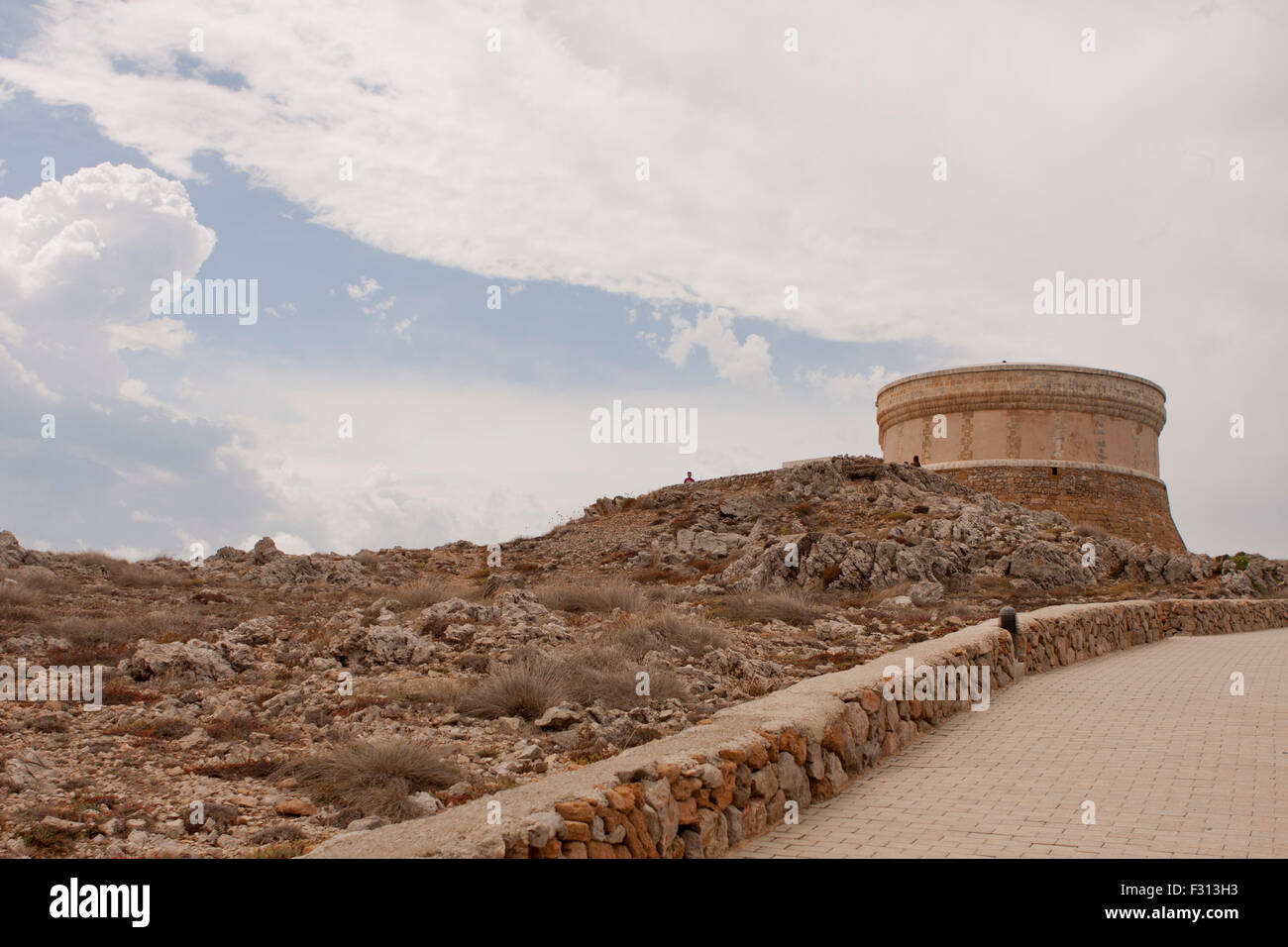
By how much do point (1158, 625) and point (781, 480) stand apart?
14847 mm

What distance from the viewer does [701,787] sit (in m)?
5.39

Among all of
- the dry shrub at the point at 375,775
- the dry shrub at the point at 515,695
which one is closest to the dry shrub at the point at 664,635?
the dry shrub at the point at 515,695

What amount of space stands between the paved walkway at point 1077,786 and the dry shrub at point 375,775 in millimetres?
2667

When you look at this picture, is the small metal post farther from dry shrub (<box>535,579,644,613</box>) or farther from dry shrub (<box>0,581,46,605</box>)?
dry shrub (<box>0,581,46,605</box>)

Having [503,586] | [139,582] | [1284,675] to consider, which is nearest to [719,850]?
[1284,675]

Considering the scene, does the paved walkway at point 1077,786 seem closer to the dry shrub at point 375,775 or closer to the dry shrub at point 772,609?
the dry shrub at point 375,775

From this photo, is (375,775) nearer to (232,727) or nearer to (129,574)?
(232,727)

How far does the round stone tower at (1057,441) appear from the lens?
121ft

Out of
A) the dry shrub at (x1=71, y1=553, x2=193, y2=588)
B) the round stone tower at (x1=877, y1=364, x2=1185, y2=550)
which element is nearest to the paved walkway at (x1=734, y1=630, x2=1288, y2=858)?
the dry shrub at (x1=71, y1=553, x2=193, y2=588)

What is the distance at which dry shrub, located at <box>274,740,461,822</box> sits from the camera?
6.85 m

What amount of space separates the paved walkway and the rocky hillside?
1.99m

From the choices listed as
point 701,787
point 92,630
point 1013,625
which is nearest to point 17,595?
point 92,630

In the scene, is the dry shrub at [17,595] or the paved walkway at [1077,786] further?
the dry shrub at [17,595]
